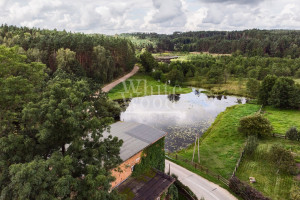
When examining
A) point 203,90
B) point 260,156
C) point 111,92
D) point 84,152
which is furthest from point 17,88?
point 203,90

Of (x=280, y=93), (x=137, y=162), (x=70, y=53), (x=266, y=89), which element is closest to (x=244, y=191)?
(x=137, y=162)

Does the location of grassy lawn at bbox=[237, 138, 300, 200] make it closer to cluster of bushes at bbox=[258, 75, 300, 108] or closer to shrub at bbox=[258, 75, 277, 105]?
cluster of bushes at bbox=[258, 75, 300, 108]

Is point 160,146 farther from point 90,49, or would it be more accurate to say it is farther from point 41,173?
point 90,49

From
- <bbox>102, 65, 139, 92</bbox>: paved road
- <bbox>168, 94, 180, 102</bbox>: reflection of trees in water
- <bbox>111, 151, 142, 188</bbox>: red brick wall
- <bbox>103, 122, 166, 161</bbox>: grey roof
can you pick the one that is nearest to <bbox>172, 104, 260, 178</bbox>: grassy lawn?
<bbox>103, 122, 166, 161</bbox>: grey roof

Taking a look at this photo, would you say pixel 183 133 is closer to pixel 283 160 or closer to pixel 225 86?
pixel 283 160

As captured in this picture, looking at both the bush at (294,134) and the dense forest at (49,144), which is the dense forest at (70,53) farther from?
the bush at (294,134)

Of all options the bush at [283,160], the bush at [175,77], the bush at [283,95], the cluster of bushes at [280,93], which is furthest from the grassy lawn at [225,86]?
the bush at [283,160]

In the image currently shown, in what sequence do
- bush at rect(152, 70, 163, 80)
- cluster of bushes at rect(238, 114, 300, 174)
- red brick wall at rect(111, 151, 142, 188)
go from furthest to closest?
bush at rect(152, 70, 163, 80) → cluster of bushes at rect(238, 114, 300, 174) → red brick wall at rect(111, 151, 142, 188)

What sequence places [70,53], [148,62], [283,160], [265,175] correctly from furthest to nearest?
[148,62], [70,53], [283,160], [265,175]
